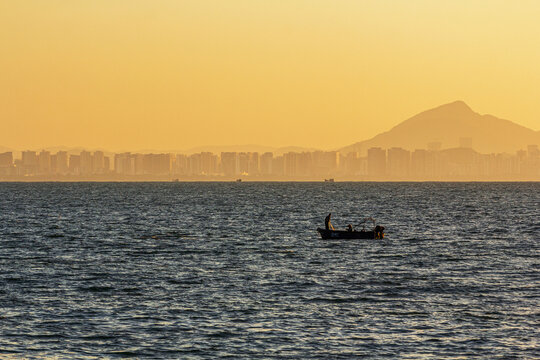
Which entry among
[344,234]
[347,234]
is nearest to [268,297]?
[344,234]

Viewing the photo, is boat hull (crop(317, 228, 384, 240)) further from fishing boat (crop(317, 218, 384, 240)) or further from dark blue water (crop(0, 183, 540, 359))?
dark blue water (crop(0, 183, 540, 359))

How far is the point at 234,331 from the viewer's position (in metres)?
38.6

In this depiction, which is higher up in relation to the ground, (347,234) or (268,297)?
(347,234)

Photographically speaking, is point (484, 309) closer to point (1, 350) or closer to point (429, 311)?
point (429, 311)

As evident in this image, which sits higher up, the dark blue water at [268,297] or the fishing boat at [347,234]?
the fishing boat at [347,234]

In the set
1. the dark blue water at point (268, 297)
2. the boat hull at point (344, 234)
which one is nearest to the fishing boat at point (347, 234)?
the boat hull at point (344, 234)

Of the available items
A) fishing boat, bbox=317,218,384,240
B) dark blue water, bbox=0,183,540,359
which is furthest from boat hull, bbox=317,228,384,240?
dark blue water, bbox=0,183,540,359

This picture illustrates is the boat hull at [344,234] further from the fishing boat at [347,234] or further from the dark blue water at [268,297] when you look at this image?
the dark blue water at [268,297]

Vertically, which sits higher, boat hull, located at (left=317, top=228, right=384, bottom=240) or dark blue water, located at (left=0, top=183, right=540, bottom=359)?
boat hull, located at (left=317, top=228, right=384, bottom=240)

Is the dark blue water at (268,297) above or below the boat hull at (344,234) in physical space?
below

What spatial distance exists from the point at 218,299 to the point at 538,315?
17609 mm

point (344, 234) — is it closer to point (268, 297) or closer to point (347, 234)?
point (347, 234)

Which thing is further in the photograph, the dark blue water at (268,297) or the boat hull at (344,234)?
the boat hull at (344,234)

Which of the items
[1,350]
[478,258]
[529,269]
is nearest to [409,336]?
[1,350]
